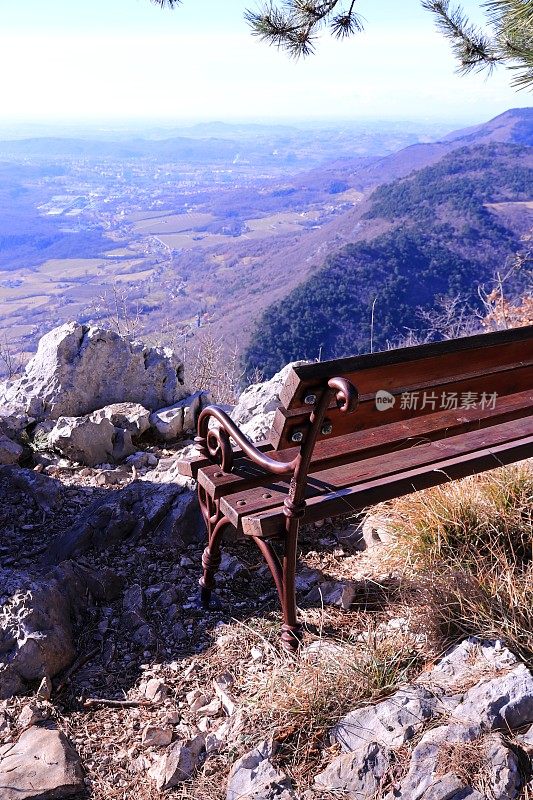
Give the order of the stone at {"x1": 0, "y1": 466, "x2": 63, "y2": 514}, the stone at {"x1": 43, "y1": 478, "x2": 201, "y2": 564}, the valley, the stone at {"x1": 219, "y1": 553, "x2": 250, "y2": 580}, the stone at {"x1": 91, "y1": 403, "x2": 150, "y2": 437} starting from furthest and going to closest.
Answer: the valley, the stone at {"x1": 91, "y1": 403, "x2": 150, "y2": 437}, the stone at {"x1": 0, "y1": 466, "x2": 63, "y2": 514}, the stone at {"x1": 43, "y1": 478, "x2": 201, "y2": 564}, the stone at {"x1": 219, "y1": 553, "x2": 250, "y2": 580}

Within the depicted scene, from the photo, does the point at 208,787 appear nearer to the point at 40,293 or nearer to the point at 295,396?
the point at 295,396

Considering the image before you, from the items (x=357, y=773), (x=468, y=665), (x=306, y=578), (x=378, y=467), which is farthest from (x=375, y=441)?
(x=357, y=773)

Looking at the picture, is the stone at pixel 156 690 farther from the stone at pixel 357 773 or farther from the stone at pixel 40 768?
the stone at pixel 357 773

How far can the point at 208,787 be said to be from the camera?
6.79ft

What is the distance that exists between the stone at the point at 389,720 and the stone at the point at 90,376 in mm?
3746

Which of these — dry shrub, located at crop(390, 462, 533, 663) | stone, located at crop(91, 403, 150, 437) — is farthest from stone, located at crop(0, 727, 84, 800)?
stone, located at crop(91, 403, 150, 437)

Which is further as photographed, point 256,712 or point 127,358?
point 127,358

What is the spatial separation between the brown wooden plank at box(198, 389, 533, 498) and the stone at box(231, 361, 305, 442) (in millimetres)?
1220

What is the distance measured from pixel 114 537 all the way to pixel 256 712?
1.54m

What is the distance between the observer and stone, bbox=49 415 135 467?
4.70 meters

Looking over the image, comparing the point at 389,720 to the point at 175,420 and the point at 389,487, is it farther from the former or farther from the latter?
the point at 175,420

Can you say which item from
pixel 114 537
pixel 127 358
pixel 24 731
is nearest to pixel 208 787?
pixel 24 731

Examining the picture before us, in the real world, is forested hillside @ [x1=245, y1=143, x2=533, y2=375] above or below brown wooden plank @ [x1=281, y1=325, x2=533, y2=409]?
below

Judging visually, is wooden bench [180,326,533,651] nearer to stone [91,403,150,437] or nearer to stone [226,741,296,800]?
stone [226,741,296,800]
